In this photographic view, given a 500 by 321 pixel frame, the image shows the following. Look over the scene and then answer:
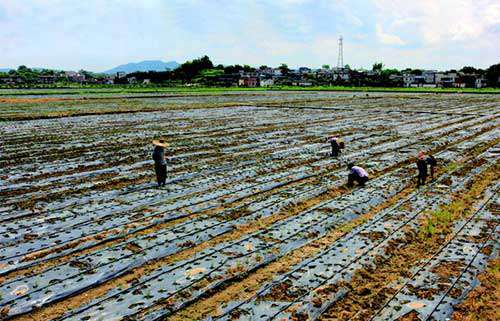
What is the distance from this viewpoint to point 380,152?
677 inches

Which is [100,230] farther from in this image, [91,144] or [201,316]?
[91,144]

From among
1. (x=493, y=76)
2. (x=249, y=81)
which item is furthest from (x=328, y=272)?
(x=249, y=81)

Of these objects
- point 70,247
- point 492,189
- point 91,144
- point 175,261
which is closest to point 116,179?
point 70,247

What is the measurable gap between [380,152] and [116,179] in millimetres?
9803

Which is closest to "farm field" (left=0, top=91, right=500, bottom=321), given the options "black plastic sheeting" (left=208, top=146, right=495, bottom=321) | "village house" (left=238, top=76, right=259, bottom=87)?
"black plastic sheeting" (left=208, top=146, right=495, bottom=321)

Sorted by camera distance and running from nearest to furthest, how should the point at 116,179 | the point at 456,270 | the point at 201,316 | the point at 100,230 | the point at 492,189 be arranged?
the point at 201,316, the point at 456,270, the point at 100,230, the point at 492,189, the point at 116,179

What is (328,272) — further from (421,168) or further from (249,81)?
(249,81)

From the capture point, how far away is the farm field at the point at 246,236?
5.86 m

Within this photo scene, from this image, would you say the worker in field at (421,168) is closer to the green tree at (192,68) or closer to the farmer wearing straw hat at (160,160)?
the farmer wearing straw hat at (160,160)

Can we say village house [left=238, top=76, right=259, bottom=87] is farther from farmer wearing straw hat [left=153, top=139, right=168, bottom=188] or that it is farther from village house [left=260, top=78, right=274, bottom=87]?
farmer wearing straw hat [left=153, top=139, right=168, bottom=188]

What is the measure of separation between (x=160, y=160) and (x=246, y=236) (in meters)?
4.14

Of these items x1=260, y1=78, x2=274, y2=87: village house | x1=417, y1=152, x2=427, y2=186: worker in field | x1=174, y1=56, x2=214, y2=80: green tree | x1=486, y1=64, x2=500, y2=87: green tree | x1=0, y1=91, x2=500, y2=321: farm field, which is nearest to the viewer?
x1=0, y1=91, x2=500, y2=321: farm field

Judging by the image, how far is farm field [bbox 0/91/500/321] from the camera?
586cm

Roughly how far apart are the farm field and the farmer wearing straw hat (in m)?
0.33
